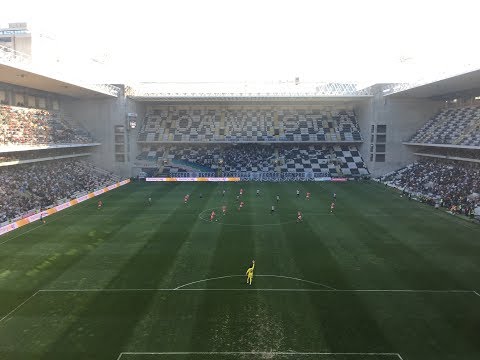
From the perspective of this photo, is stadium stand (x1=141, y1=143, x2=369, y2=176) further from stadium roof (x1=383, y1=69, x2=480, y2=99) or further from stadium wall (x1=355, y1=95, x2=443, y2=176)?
stadium roof (x1=383, y1=69, x2=480, y2=99)

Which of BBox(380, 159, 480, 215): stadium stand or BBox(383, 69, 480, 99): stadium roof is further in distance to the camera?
BBox(383, 69, 480, 99): stadium roof

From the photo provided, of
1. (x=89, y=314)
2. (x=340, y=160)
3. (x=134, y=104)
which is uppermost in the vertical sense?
(x=134, y=104)

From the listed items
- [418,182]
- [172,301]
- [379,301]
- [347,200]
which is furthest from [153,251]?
[418,182]

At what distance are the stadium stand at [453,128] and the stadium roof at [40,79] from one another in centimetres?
4278

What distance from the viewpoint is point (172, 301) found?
16.5 m

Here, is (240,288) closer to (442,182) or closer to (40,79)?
(40,79)

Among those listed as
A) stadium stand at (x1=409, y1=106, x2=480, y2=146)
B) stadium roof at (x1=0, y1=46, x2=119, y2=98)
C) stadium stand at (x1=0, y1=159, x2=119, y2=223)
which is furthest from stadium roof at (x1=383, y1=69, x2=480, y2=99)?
stadium stand at (x1=0, y1=159, x2=119, y2=223)

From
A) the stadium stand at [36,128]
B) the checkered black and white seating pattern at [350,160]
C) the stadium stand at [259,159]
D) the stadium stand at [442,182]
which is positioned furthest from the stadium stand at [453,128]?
the stadium stand at [36,128]

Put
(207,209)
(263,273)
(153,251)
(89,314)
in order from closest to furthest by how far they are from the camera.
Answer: (89,314) → (263,273) → (153,251) → (207,209)

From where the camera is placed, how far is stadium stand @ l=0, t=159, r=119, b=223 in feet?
108

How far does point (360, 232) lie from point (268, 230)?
6.54m

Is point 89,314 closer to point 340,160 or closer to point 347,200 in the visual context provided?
point 347,200

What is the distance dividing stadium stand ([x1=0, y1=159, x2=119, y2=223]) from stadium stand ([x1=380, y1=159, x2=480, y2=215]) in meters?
37.0

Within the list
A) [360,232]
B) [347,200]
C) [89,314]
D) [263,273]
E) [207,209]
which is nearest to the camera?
[89,314]
